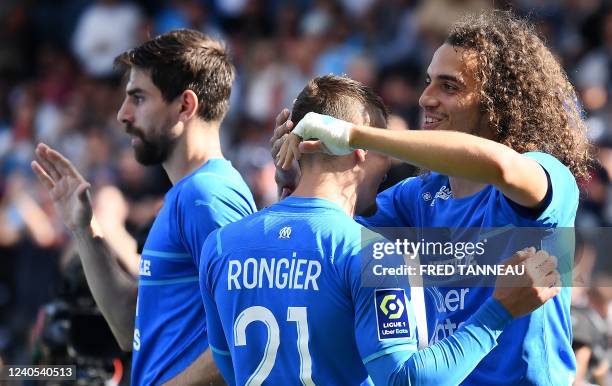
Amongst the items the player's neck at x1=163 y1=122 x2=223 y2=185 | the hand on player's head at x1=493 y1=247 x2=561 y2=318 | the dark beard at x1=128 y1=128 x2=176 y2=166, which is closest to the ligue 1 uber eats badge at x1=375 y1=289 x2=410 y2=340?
the hand on player's head at x1=493 y1=247 x2=561 y2=318

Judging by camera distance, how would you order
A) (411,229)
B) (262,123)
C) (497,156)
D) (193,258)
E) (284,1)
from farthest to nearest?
1. (284,1)
2. (262,123)
3. (193,258)
4. (411,229)
5. (497,156)

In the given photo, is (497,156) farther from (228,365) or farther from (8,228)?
(8,228)

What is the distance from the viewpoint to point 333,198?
363 cm

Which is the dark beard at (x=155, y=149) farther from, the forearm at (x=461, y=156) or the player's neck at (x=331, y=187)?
the forearm at (x=461, y=156)

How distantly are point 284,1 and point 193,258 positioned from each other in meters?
9.64

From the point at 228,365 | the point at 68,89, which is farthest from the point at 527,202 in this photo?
the point at 68,89

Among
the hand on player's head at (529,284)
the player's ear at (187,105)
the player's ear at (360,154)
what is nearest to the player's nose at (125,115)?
the player's ear at (187,105)

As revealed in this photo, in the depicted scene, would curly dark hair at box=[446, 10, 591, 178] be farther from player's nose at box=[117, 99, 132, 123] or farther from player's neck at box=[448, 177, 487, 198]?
player's nose at box=[117, 99, 132, 123]

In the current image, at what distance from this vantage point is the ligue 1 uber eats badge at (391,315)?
328cm

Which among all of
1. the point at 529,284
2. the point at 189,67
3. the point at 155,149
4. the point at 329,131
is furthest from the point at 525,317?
the point at 189,67

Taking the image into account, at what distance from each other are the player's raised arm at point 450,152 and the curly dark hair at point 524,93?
1.61ft

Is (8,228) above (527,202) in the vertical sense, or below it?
above

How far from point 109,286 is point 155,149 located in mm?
698

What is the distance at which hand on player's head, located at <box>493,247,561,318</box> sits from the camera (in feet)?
10.9
